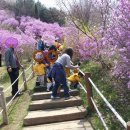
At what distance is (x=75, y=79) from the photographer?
1029 centimetres

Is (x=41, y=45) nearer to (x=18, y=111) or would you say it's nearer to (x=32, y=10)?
(x=18, y=111)

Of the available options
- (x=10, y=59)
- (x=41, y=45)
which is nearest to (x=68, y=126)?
(x=10, y=59)

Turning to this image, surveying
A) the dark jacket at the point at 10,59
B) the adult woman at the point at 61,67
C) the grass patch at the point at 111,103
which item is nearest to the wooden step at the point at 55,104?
the grass patch at the point at 111,103

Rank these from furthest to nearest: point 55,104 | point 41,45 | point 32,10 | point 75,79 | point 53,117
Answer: point 32,10
point 41,45
point 75,79
point 55,104
point 53,117

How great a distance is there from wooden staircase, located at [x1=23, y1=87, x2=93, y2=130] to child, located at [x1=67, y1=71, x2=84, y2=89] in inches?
30.0

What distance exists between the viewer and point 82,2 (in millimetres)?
15734

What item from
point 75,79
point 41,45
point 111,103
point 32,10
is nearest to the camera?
point 111,103

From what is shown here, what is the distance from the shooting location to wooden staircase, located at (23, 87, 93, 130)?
25.4 feet

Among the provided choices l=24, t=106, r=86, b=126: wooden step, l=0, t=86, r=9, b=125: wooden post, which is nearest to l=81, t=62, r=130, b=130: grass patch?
l=24, t=106, r=86, b=126: wooden step

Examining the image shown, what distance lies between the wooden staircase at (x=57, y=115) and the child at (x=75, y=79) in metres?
0.76

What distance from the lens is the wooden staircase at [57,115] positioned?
7.75m

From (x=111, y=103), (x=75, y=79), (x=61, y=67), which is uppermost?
(x=61, y=67)

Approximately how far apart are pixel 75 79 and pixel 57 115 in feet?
7.57

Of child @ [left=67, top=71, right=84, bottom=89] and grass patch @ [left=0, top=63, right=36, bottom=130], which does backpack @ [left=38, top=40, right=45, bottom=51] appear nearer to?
grass patch @ [left=0, top=63, right=36, bottom=130]
